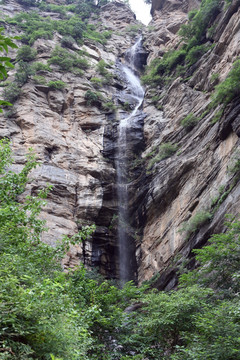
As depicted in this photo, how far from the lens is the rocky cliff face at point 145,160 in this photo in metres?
13.5

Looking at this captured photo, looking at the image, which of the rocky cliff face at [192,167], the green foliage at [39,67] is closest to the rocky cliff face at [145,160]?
the rocky cliff face at [192,167]

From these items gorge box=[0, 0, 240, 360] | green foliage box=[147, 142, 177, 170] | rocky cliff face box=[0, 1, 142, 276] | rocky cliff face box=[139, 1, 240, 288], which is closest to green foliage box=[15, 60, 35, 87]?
gorge box=[0, 0, 240, 360]

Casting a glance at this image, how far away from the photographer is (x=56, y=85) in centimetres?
2502

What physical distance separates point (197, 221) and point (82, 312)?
25.8 feet

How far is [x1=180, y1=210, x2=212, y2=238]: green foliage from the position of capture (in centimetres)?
1209

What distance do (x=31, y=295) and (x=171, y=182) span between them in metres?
13.1

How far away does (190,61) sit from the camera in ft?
74.1

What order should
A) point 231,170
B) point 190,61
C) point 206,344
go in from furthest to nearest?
point 190,61 < point 231,170 < point 206,344

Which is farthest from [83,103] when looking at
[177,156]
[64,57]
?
[177,156]

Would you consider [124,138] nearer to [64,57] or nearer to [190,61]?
[190,61]

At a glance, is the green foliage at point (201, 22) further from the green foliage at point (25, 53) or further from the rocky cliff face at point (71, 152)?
the green foliage at point (25, 53)

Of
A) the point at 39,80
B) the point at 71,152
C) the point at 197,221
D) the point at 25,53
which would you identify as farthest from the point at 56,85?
the point at 197,221

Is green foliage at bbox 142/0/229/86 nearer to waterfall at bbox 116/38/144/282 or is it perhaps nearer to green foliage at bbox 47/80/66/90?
waterfall at bbox 116/38/144/282

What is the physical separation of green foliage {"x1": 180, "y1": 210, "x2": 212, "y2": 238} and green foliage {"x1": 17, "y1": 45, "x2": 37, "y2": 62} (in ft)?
77.4
